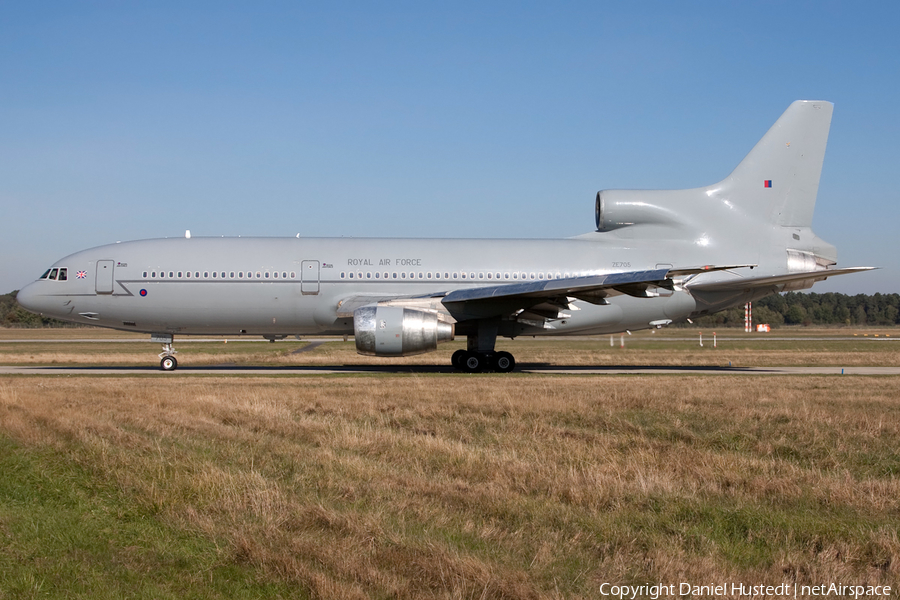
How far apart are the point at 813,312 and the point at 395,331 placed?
8433 cm

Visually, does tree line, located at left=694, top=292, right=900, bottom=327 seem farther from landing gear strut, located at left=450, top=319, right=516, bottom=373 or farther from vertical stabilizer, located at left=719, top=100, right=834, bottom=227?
landing gear strut, located at left=450, top=319, right=516, bottom=373

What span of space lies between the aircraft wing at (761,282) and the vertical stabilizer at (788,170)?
216cm

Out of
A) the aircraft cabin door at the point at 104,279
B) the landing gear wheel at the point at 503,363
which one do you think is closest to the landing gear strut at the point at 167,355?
the aircraft cabin door at the point at 104,279

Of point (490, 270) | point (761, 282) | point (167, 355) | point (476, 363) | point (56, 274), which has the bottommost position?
point (476, 363)

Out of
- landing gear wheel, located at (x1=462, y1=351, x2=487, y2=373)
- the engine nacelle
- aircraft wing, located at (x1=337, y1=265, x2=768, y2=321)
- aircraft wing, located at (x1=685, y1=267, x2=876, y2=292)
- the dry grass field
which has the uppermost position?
aircraft wing, located at (x1=685, y1=267, x2=876, y2=292)

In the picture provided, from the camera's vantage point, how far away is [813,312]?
89125 mm

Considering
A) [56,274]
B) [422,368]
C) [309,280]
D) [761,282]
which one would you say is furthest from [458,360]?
[56,274]

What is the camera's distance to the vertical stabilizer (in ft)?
71.8

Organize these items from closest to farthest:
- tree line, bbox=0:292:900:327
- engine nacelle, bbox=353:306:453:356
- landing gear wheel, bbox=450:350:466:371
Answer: engine nacelle, bbox=353:306:453:356, landing gear wheel, bbox=450:350:466:371, tree line, bbox=0:292:900:327

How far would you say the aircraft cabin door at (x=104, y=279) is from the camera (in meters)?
20.8

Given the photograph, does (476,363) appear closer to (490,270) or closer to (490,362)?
(490,362)

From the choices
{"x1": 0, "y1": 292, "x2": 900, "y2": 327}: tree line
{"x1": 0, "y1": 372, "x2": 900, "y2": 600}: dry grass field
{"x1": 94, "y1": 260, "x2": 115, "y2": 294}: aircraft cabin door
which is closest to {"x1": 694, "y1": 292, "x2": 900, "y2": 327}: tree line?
{"x1": 0, "y1": 292, "x2": 900, "y2": 327}: tree line

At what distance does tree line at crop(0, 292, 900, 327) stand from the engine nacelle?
57624 millimetres

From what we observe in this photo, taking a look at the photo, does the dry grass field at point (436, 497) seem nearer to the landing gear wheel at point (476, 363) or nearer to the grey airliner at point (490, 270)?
the landing gear wheel at point (476, 363)
